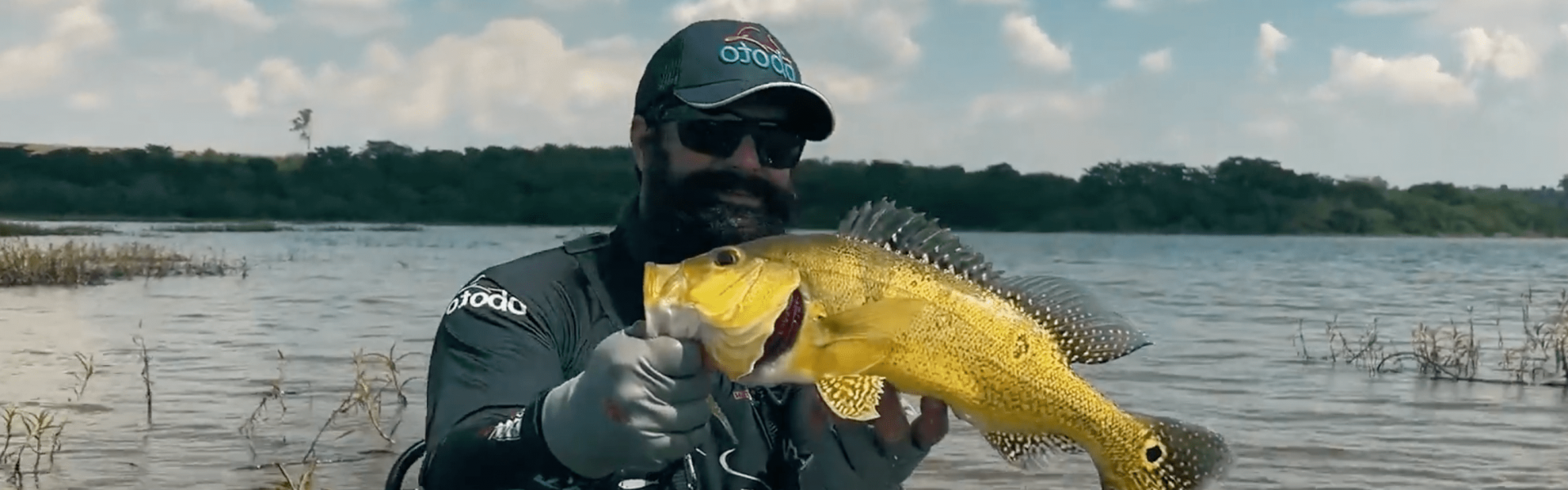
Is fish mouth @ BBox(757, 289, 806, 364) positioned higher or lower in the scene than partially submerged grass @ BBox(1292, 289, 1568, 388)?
higher

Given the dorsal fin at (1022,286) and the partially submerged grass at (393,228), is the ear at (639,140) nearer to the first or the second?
the dorsal fin at (1022,286)

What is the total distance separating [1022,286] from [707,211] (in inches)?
32.4

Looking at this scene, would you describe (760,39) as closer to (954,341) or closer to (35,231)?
(954,341)

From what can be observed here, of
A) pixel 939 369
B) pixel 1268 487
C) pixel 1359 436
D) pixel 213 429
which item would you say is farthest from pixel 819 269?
pixel 1359 436

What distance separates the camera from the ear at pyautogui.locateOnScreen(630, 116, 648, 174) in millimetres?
3571

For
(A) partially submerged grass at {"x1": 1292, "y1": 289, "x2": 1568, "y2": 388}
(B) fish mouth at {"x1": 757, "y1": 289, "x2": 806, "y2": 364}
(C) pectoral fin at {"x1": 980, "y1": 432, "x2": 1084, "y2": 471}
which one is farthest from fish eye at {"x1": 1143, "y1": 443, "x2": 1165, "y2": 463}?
(A) partially submerged grass at {"x1": 1292, "y1": 289, "x2": 1568, "y2": 388}

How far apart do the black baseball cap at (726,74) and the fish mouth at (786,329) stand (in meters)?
0.87

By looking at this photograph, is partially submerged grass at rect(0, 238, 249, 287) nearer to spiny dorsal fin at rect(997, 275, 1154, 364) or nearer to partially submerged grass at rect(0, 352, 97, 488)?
partially submerged grass at rect(0, 352, 97, 488)

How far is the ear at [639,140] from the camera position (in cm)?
357

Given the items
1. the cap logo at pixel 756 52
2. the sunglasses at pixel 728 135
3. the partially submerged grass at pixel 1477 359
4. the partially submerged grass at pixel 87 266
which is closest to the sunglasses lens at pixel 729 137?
the sunglasses at pixel 728 135

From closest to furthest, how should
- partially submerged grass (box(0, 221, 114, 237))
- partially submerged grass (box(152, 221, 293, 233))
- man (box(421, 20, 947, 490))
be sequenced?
man (box(421, 20, 947, 490))
partially submerged grass (box(0, 221, 114, 237))
partially submerged grass (box(152, 221, 293, 233))

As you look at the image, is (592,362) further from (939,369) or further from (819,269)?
(939,369)

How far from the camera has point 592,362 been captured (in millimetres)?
2488

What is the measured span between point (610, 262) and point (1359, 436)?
12.1 meters
